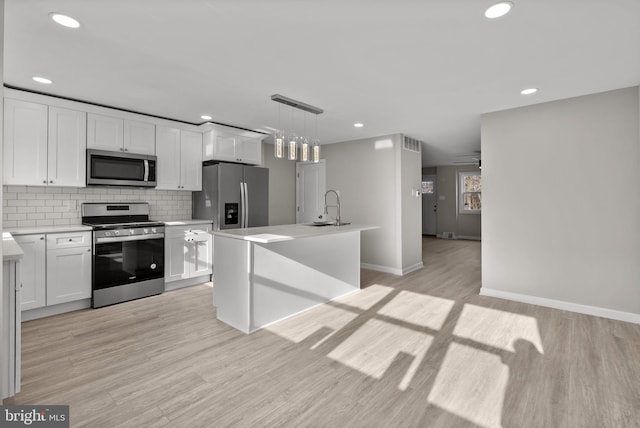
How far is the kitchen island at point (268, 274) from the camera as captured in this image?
2.95 metres

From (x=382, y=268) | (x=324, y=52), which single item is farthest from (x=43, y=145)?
(x=382, y=268)

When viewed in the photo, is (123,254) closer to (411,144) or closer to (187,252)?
(187,252)

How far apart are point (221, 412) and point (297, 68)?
8.83ft

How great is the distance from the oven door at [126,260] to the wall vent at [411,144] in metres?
4.19

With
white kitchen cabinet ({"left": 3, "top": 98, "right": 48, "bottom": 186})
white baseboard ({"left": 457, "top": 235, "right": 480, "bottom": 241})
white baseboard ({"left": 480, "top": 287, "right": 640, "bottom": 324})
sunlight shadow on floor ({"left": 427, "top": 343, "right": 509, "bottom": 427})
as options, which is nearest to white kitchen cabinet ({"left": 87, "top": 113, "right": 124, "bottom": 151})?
white kitchen cabinet ({"left": 3, "top": 98, "right": 48, "bottom": 186})

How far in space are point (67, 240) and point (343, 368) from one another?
10.8ft

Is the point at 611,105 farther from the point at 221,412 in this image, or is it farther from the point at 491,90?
the point at 221,412

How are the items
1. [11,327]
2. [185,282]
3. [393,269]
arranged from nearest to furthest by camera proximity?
[11,327] < [185,282] < [393,269]

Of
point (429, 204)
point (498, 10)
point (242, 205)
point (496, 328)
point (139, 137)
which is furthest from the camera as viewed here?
point (429, 204)

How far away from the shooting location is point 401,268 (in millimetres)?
5289

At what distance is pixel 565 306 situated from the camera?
356cm

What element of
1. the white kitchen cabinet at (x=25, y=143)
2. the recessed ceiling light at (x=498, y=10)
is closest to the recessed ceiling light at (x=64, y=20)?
the white kitchen cabinet at (x=25, y=143)

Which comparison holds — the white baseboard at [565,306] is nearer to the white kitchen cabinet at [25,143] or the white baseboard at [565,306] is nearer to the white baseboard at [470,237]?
the white kitchen cabinet at [25,143]

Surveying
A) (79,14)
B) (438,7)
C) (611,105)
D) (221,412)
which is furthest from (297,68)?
(611,105)
